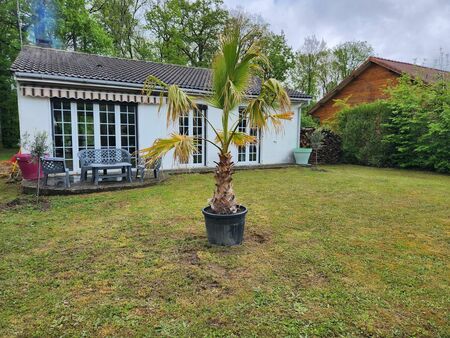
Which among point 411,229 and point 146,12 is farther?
point 146,12

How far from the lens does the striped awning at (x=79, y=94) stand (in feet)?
29.4

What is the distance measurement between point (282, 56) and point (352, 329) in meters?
31.4

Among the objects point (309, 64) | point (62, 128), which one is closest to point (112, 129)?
point (62, 128)

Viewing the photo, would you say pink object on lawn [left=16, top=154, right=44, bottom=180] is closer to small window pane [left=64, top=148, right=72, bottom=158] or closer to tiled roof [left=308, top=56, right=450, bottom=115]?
small window pane [left=64, top=148, right=72, bottom=158]

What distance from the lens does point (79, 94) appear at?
31.3 feet

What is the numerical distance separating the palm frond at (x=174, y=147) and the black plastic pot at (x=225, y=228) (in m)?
0.98

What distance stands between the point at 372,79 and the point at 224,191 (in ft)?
69.3

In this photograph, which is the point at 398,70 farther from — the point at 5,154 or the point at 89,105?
the point at 5,154

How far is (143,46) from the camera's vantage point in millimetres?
28922

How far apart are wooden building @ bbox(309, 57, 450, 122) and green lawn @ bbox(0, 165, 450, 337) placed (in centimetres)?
1594

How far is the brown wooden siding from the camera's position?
2036 centimetres

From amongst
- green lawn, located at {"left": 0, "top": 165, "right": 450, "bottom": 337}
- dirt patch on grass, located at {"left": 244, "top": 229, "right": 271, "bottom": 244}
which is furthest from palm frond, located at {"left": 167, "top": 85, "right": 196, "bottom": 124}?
dirt patch on grass, located at {"left": 244, "top": 229, "right": 271, "bottom": 244}

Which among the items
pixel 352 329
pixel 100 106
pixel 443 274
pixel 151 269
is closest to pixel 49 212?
pixel 151 269

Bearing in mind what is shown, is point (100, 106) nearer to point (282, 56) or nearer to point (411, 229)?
point (411, 229)
